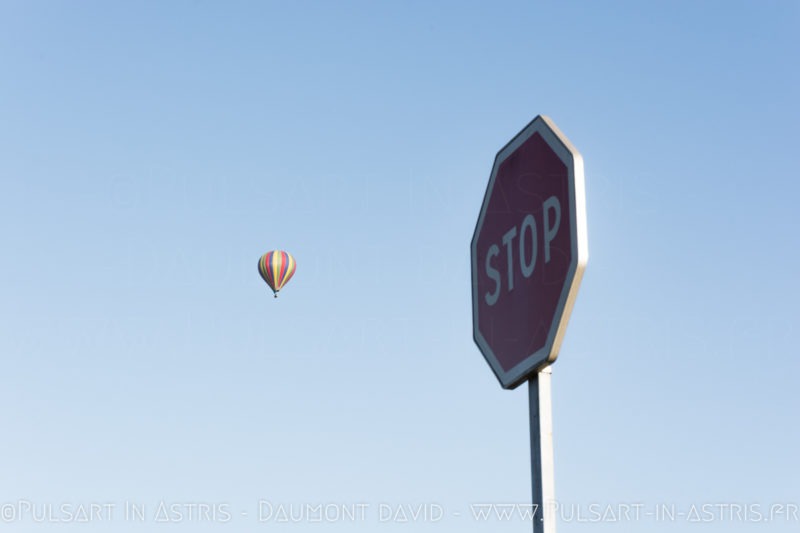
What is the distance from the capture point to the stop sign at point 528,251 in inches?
160

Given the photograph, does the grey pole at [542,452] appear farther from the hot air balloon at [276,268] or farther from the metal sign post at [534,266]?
the hot air balloon at [276,268]

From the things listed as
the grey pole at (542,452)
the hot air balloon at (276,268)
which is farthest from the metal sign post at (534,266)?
the hot air balloon at (276,268)

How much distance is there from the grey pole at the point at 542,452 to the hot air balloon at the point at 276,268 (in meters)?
49.9

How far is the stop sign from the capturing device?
4066 mm

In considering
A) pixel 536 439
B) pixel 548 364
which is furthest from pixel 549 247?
pixel 536 439

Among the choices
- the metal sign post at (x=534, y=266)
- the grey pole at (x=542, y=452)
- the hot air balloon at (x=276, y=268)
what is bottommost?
the grey pole at (x=542, y=452)

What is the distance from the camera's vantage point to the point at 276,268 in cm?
5450

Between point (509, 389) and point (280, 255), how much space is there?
2016 inches

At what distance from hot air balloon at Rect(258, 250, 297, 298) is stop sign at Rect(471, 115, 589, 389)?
49.4m

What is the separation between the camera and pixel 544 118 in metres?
4.47

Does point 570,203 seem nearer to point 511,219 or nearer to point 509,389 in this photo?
point 511,219

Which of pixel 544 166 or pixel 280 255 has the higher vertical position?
pixel 280 255

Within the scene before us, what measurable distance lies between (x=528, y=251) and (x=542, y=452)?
830 millimetres

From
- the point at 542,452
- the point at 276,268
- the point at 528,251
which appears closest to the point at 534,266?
the point at 528,251
